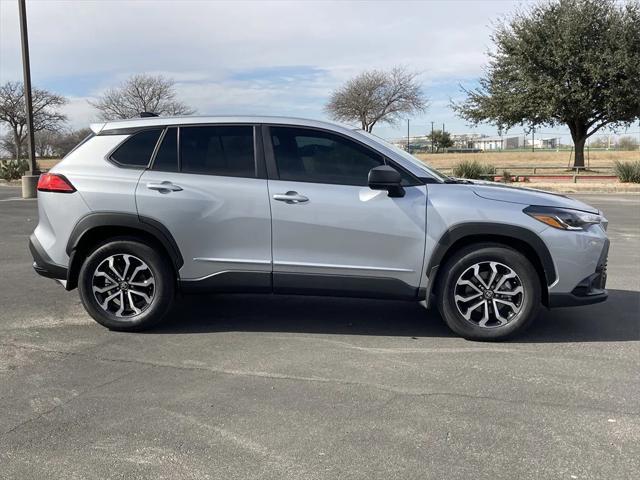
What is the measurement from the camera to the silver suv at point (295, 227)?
4762mm

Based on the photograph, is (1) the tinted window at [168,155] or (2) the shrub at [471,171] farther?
(2) the shrub at [471,171]

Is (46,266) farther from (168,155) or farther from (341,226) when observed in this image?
(341,226)

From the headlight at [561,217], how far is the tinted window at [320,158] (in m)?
1.30

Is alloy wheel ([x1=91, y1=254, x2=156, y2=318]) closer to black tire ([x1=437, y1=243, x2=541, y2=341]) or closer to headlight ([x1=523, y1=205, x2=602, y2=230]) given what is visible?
black tire ([x1=437, y1=243, x2=541, y2=341])

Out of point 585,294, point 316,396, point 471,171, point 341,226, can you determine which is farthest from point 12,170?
point 585,294

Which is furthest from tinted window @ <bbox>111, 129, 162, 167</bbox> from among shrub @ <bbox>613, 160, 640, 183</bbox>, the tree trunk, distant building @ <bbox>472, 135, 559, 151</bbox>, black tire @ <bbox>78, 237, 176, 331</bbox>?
distant building @ <bbox>472, 135, 559, 151</bbox>

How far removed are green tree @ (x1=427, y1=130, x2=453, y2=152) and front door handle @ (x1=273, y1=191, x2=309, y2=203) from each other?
9112cm

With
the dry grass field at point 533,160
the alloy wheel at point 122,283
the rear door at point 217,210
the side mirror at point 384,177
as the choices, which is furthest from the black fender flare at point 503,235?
the dry grass field at point 533,160

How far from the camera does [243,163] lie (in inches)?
199

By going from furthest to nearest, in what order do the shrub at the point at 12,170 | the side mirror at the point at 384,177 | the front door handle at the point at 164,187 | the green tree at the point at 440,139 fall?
the green tree at the point at 440,139, the shrub at the point at 12,170, the front door handle at the point at 164,187, the side mirror at the point at 384,177

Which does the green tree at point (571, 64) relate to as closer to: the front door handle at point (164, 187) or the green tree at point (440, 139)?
the front door handle at point (164, 187)

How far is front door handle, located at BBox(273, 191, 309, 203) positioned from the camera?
485cm

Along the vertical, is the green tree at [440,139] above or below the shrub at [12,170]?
above

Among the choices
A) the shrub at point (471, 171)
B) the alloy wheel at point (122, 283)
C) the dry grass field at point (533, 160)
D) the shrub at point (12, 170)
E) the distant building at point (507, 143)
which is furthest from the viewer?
the distant building at point (507, 143)
